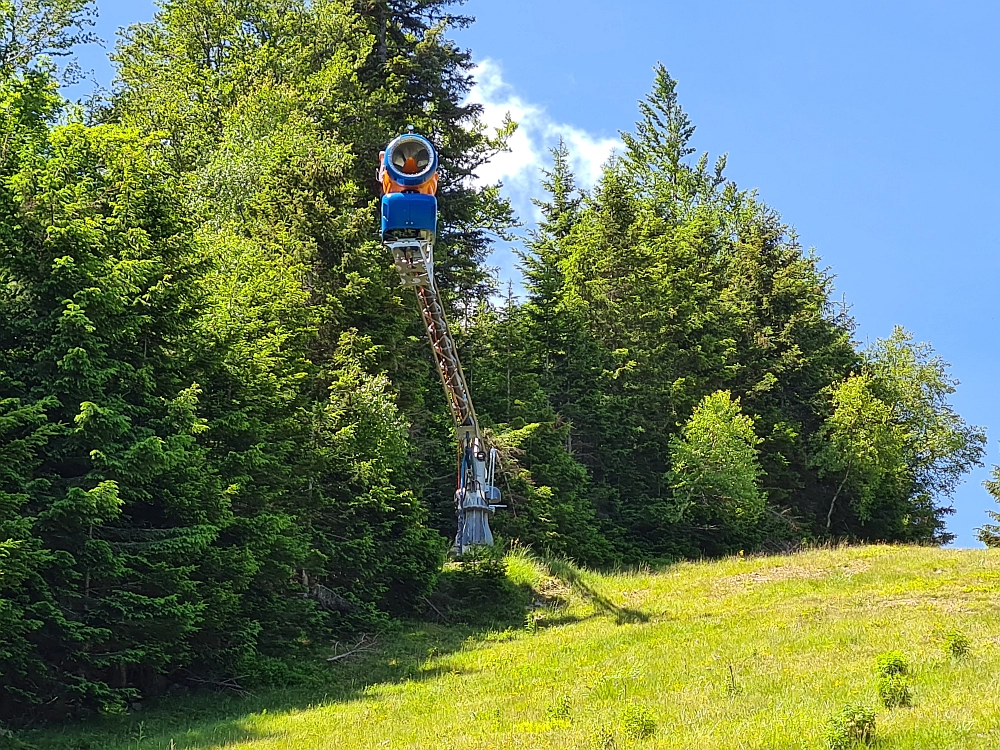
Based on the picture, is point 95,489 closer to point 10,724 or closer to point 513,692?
point 10,724

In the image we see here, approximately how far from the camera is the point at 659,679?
12.0m

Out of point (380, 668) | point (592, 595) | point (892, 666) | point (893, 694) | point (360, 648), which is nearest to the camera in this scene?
point (893, 694)

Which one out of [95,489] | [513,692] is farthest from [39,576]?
[513,692]

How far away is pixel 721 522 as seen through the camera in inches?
1390

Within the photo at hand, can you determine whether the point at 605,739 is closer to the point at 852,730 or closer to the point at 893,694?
the point at 852,730

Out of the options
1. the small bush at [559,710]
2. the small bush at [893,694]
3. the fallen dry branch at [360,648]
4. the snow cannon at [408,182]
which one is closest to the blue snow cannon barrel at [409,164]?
the snow cannon at [408,182]

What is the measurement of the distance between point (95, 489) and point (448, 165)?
74.4 feet

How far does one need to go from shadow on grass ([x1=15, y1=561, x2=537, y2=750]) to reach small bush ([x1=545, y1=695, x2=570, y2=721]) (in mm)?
3384

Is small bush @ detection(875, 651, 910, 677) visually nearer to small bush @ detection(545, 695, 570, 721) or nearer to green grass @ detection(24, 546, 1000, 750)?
green grass @ detection(24, 546, 1000, 750)

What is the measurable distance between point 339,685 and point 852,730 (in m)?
9.98

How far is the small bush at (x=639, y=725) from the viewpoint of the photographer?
8656mm

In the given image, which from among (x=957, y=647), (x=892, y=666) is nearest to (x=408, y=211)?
(x=892, y=666)

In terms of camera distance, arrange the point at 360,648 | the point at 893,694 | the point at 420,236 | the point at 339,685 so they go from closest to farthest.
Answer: the point at 893,694, the point at 339,685, the point at 420,236, the point at 360,648

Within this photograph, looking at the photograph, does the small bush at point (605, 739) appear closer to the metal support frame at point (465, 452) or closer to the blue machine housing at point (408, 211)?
the blue machine housing at point (408, 211)
